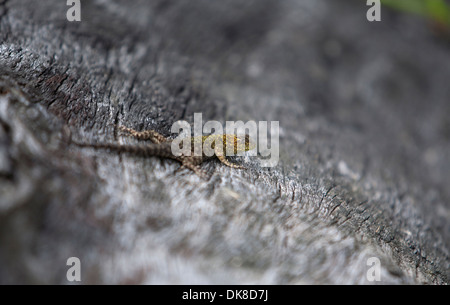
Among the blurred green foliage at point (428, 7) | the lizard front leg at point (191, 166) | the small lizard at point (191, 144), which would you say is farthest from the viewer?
the blurred green foliage at point (428, 7)

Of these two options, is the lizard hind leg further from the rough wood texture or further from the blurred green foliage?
the blurred green foliage

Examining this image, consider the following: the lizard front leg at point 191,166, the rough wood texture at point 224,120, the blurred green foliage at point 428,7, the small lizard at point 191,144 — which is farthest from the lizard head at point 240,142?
the blurred green foliage at point 428,7

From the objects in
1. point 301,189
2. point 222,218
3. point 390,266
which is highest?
point 301,189

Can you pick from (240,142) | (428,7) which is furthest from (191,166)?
(428,7)

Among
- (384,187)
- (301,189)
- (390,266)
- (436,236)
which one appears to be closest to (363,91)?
(384,187)

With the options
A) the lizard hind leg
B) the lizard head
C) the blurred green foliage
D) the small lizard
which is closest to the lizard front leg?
the small lizard

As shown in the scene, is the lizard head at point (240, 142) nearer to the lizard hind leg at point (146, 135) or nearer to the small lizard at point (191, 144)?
the small lizard at point (191, 144)
